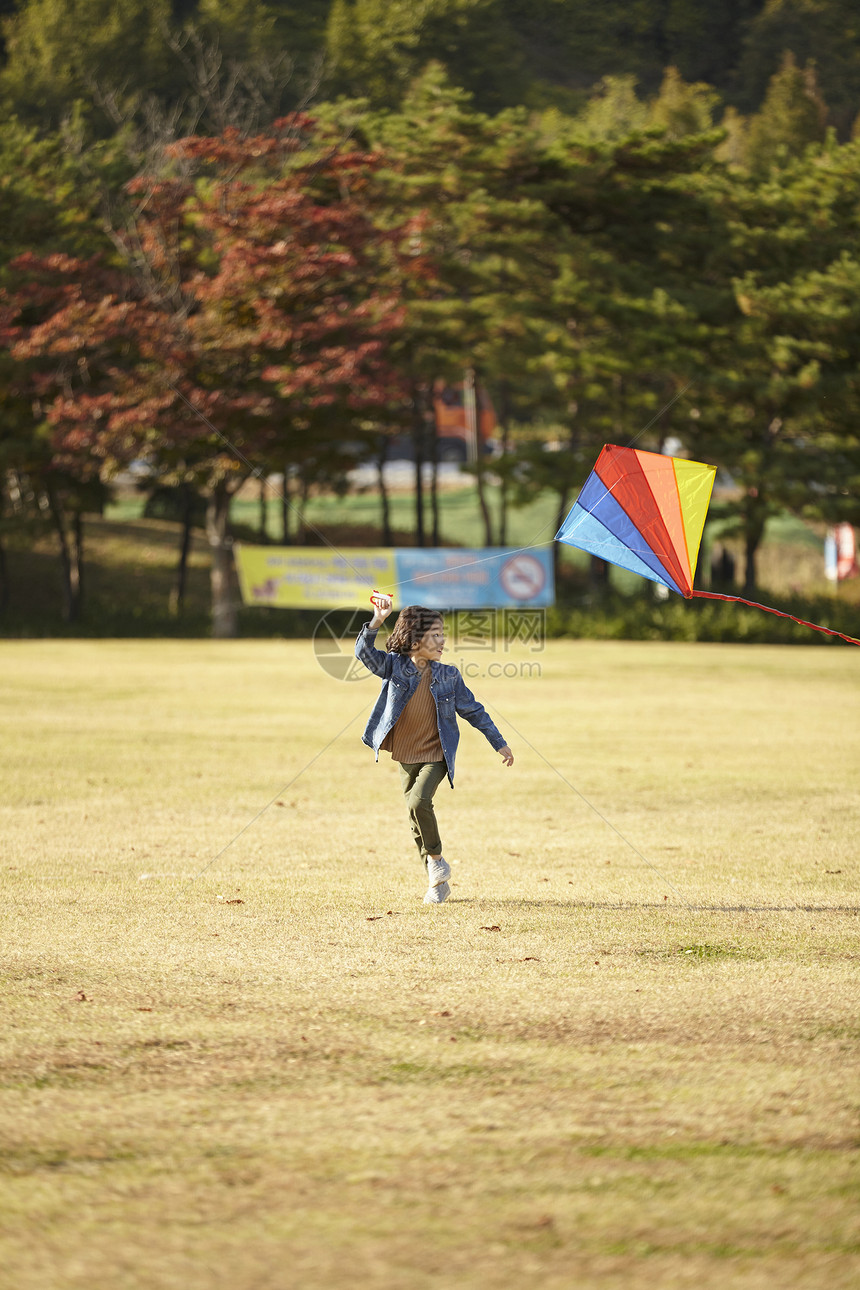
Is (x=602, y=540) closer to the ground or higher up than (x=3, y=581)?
higher up

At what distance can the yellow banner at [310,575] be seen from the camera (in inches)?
1071

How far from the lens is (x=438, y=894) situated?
22.5 feet

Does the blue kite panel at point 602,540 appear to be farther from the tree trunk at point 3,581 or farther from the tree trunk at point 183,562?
the tree trunk at point 3,581

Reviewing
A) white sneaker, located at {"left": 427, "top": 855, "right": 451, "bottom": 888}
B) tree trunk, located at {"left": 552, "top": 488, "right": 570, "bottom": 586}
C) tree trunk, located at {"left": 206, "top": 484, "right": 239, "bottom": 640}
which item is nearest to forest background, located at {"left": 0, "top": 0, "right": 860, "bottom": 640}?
tree trunk, located at {"left": 206, "top": 484, "right": 239, "bottom": 640}

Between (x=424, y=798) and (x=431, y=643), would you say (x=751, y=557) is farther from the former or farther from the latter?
(x=424, y=798)

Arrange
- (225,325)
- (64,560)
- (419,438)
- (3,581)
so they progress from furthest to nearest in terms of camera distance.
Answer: (419,438) → (3,581) → (64,560) → (225,325)

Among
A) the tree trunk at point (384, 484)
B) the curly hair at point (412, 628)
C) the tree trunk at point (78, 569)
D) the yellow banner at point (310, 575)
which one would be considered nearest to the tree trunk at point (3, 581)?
the tree trunk at point (78, 569)

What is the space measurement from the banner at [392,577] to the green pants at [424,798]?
1897 centimetres

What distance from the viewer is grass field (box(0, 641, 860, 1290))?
3289 millimetres

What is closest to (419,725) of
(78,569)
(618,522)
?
(618,522)

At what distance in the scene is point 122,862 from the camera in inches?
308

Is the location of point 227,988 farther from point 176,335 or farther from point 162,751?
point 176,335

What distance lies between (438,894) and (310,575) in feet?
69.0

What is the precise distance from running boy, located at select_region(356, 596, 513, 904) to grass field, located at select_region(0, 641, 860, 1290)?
1.32 feet
